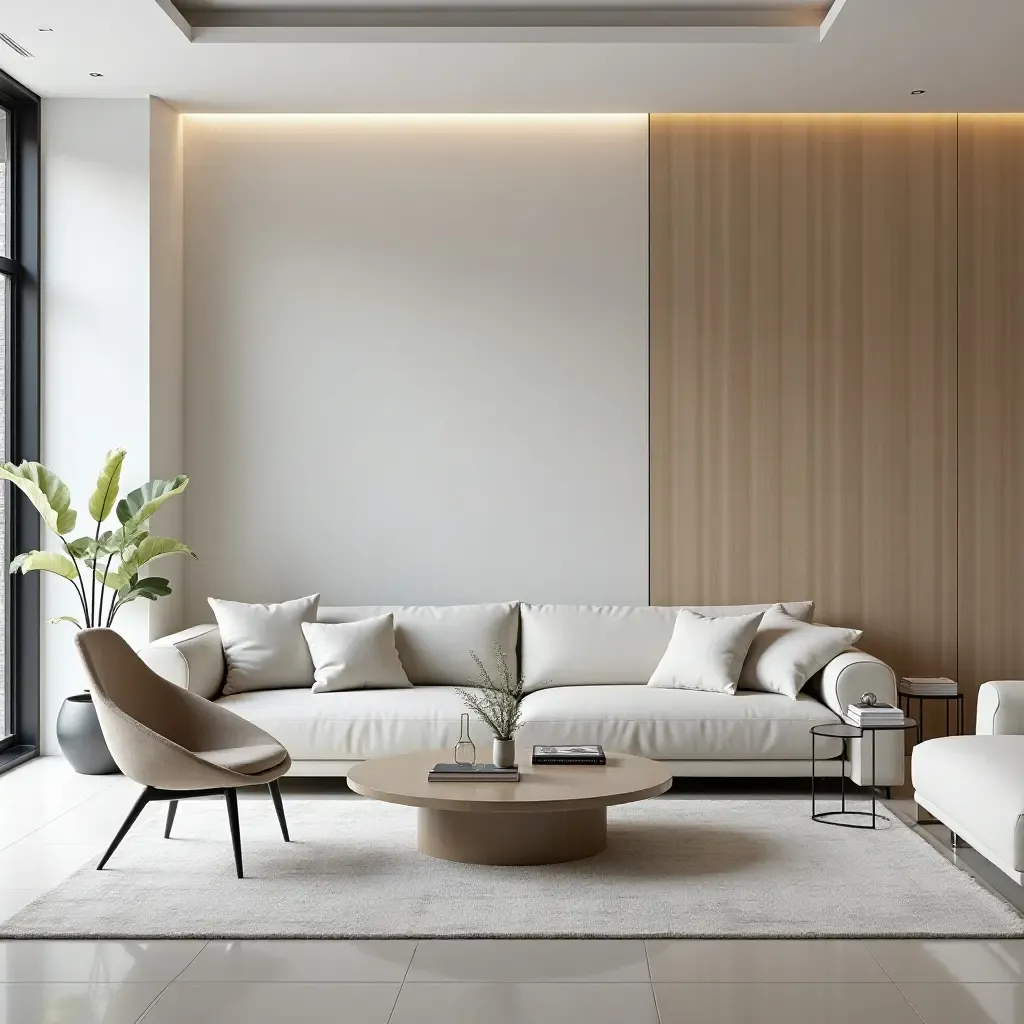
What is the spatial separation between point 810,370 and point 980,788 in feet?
10.0

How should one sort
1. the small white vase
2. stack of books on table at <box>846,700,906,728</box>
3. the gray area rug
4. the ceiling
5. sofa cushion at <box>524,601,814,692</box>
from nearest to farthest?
the gray area rug, the small white vase, stack of books on table at <box>846,700,906,728</box>, the ceiling, sofa cushion at <box>524,601,814,692</box>

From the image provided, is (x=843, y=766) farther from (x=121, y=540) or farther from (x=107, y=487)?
(x=107, y=487)

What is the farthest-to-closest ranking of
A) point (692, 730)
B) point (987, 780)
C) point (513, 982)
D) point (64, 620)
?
1. point (64, 620)
2. point (692, 730)
3. point (987, 780)
4. point (513, 982)

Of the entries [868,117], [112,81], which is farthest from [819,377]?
[112,81]

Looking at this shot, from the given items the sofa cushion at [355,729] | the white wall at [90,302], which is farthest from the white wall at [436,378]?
the sofa cushion at [355,729]

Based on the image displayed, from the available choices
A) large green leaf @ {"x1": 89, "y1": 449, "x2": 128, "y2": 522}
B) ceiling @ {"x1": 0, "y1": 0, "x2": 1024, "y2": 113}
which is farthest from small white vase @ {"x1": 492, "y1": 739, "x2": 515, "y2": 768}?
ceiling @ {"x1": 0, "y1": 0, "x2": 1024, "y2": 113}

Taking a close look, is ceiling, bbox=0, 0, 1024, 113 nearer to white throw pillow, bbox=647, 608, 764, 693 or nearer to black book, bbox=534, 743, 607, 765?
white throw pillow, bbox=647, 608, 764, 693

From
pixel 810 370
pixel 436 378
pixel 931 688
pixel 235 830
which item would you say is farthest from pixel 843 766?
pixel 436 378

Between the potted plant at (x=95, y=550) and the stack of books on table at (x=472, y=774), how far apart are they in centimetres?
207

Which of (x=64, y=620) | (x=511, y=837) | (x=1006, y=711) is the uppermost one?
(x=64, y=620)

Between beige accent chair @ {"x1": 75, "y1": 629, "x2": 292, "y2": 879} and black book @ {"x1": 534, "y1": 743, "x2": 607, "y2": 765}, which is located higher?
beige accent chair @ {"x1": 75, "y1": 629, "x2": 292, "y2": 879}

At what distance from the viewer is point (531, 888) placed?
Answer: 12.5 feet

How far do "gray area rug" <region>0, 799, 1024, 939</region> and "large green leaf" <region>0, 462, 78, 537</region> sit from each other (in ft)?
5.21

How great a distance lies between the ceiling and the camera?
5020mm
